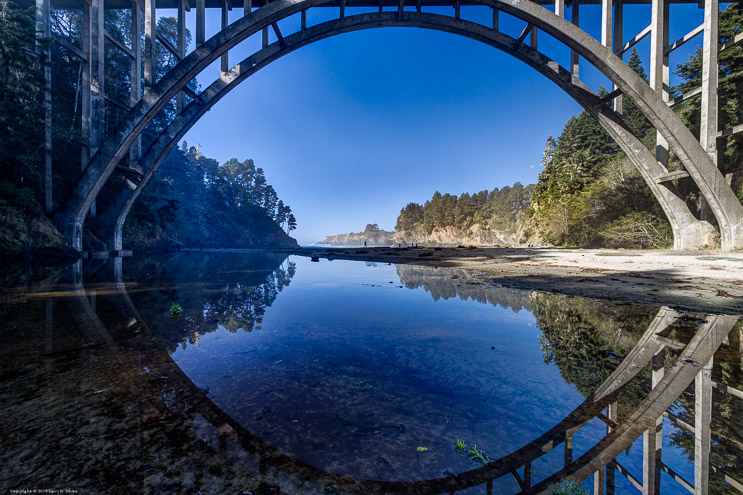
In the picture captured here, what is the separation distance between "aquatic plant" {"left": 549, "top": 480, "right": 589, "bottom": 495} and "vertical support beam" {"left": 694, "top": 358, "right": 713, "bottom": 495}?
578 millimetres

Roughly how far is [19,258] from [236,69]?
53.8 feet

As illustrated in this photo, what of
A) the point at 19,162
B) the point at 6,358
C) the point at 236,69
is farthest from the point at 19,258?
the point at 6,358

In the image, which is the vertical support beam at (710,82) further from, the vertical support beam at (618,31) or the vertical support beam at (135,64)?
the vertical support beam at (135,64)

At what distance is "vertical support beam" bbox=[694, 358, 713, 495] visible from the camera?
1.35m

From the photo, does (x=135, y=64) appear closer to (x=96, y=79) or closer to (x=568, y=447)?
(x=96, y=79)

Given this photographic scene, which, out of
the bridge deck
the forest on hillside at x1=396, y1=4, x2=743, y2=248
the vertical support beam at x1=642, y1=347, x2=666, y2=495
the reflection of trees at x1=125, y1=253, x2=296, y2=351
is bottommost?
the reflection of trees at x1=125, y1=253, x2=296, y2=351

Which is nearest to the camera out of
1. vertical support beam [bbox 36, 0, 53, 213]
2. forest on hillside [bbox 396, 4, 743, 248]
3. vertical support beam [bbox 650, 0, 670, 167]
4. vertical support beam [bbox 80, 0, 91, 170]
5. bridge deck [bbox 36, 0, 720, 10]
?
vertical support beam [bbox 650, 0, 670, 167]

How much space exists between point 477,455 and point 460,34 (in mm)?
23391

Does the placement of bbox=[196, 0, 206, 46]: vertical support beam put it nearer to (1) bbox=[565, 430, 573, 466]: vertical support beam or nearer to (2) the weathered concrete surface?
(2) the weathered concrete surface

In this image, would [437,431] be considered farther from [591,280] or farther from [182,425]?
[591,280]

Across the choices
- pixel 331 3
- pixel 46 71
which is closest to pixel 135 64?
pixel 46 71

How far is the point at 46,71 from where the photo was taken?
57.3 feet

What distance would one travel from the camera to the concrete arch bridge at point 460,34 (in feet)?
45.5

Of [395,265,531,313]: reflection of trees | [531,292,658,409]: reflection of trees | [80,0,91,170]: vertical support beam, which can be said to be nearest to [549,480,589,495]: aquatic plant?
[531,292,658,409]: reflection of trees
